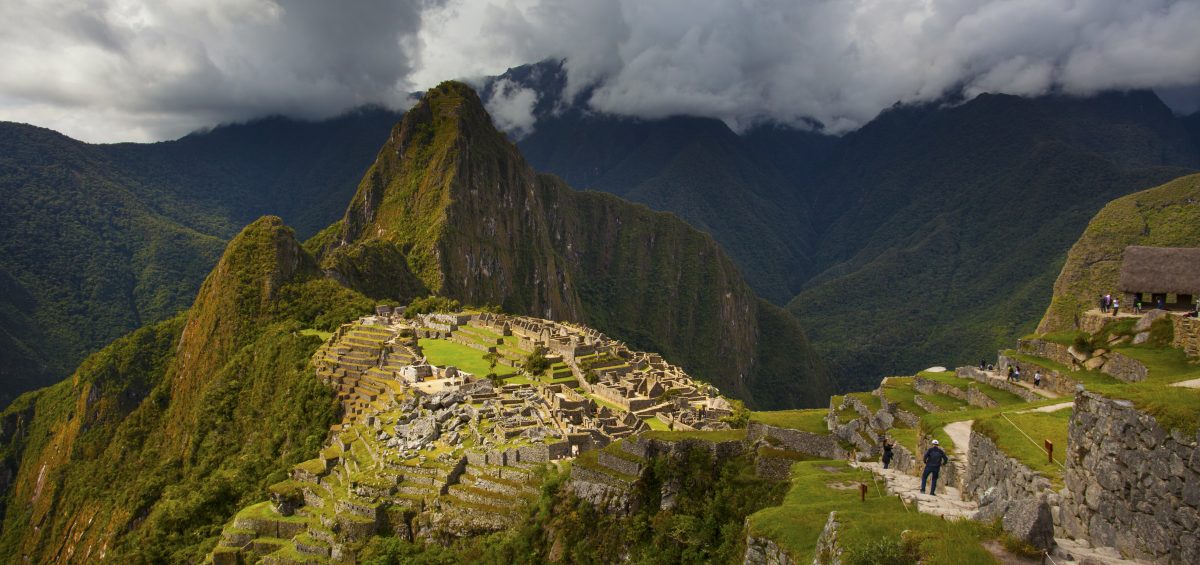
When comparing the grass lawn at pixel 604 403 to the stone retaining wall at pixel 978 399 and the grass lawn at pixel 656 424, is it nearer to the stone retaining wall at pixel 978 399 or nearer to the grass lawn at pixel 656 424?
the grass lawn at pixel 656 424

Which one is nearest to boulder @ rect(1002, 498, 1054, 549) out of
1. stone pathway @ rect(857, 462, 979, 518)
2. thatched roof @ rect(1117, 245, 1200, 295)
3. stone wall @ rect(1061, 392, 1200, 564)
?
stone wall @ rect(1061, 392, 1200, 564)

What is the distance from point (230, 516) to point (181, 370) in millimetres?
52302

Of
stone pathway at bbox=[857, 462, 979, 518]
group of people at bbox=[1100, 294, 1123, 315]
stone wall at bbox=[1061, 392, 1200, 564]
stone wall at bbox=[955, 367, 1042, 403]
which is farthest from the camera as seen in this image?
group of people at bbox=[1100, 294, 1123, 315]

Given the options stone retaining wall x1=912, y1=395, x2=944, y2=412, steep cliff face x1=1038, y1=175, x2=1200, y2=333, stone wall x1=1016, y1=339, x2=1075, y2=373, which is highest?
steep cliff face x1=1038, y1=175, x2=1200, y2=333

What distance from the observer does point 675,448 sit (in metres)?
19.1

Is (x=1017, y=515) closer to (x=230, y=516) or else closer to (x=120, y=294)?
(x=230, y=516)

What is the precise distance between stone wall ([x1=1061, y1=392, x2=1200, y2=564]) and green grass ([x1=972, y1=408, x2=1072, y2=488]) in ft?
2.89

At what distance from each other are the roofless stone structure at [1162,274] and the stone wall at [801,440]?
13225 mm

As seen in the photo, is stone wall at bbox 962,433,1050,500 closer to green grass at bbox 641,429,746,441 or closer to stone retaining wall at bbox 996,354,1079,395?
green grass at bbox 641,429,746,441

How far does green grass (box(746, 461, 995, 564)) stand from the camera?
8.67 metres

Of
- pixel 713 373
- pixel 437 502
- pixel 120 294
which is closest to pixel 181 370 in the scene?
pixel 437 502

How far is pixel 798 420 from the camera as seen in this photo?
22062mm

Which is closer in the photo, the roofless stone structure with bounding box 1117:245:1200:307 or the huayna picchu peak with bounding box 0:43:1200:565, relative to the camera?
the huayna picchu peak with bounding box 0:43:1200:565

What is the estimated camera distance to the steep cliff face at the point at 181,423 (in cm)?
4381
